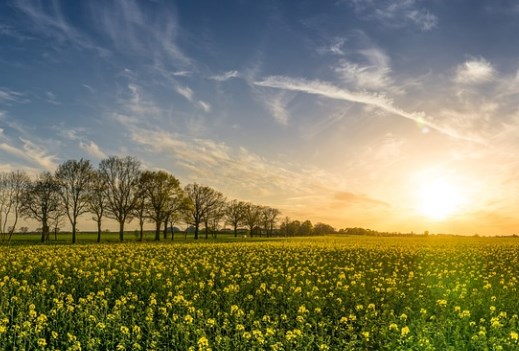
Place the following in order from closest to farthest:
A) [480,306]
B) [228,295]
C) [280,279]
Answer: [480,306] → [228,295] → [280,279]

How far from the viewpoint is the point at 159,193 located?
7175 cm

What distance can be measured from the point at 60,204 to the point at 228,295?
57.9m

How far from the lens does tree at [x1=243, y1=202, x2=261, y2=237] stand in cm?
11202

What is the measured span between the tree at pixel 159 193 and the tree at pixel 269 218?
2037 inches

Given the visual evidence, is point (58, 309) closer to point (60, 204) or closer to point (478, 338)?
point (478, 338)

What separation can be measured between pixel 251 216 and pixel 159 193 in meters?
45.8

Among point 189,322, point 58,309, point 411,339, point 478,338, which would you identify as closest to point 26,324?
point 58,309

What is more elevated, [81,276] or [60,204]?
[60,204]

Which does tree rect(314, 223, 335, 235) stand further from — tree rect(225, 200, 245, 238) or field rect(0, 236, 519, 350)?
field rect(0, 236, 519, 350)

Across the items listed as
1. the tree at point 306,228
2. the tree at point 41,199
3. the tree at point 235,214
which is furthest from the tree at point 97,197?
the tree at point 306,228

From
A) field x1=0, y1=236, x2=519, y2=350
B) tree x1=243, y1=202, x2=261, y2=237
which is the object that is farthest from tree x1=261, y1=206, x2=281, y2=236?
field x1=0, y1=236, x2=519, y2=350

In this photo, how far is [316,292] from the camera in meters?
16.0

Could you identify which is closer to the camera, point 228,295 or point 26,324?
point 26,324

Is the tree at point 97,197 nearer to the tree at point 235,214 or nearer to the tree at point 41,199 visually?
the tree at point 41,199
